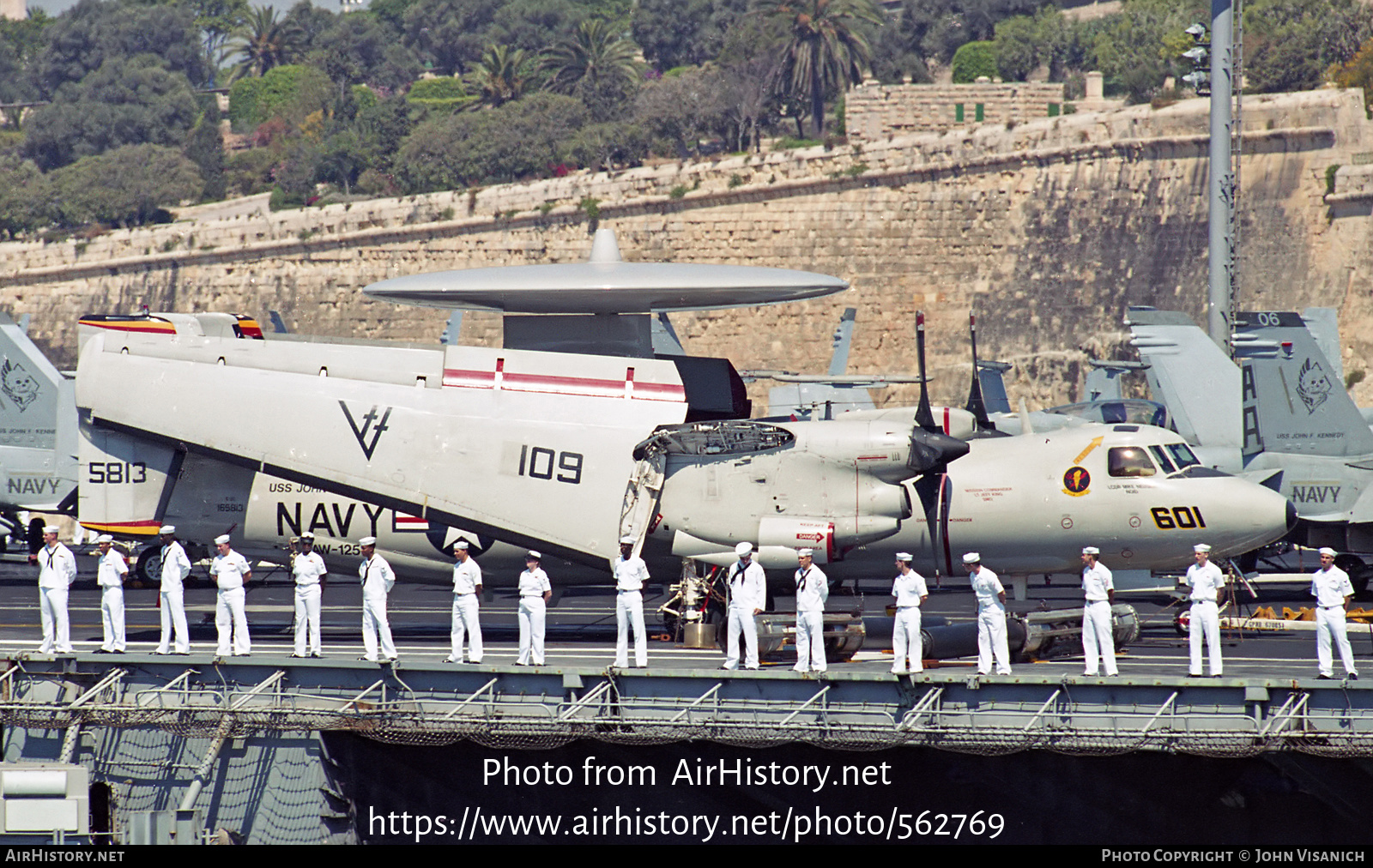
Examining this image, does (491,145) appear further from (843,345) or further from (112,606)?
(112,606)

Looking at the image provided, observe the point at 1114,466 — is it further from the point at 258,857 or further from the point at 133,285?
the point at 133,285

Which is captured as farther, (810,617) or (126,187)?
(126,187)

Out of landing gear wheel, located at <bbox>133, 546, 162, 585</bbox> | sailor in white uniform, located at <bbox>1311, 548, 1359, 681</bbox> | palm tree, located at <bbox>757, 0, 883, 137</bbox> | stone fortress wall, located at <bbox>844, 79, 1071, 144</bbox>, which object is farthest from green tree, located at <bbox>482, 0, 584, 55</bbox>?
sailor in white uniform, located at <bbox>1311, 548, 1359, 681</bbox>

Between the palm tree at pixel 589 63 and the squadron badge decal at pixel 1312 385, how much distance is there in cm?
7194

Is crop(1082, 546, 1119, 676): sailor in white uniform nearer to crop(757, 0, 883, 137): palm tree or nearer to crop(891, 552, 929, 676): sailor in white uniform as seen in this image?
crop(891, 552, 929, 676): sailor in white uniform

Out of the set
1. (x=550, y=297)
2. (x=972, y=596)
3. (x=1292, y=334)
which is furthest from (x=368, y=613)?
(x=1292, y=334)

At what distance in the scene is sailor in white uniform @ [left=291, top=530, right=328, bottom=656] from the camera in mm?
20391

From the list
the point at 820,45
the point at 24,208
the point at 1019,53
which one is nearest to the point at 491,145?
the point at 820,45

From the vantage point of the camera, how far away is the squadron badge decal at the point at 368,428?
73.5 feet

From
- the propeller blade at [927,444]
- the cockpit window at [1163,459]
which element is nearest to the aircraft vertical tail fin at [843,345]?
the cockpit window at [1163,459]

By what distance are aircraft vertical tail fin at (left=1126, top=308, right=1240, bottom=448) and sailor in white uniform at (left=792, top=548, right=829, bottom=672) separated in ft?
42.1

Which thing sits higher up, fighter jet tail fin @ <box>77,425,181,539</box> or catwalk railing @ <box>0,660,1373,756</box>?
fighter jet tail fin @ <box>77,425,181,539</box>

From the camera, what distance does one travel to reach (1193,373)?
96.3 ft

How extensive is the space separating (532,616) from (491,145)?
67.4 metres
